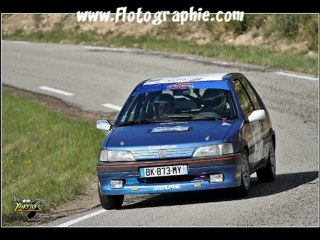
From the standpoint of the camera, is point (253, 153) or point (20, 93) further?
point (20, 93)

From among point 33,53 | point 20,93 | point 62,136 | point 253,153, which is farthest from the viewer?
point 33,53

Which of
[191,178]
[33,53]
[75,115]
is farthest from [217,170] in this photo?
[33,53]

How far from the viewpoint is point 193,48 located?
110 ft

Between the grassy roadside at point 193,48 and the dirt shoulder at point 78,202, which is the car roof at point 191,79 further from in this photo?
the grassy roadside at point 193,48

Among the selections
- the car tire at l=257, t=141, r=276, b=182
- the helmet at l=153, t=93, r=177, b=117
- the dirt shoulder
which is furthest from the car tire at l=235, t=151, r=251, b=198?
the dirt shoulder

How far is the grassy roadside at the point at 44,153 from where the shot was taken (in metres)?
15.3

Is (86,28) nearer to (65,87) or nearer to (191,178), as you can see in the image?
(65,87)

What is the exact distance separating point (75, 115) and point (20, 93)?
5297 mm

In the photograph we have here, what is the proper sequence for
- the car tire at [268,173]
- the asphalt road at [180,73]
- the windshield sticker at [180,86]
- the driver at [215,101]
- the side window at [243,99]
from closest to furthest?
the asphalt road at [180,73], the driver at [215,101], the side window at [243,99], the windshield sticker at [180,86], the car tire at [268,173]

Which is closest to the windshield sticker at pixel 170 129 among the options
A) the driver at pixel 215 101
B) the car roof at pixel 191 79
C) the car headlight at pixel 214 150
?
the car headlight at pixel 214 150

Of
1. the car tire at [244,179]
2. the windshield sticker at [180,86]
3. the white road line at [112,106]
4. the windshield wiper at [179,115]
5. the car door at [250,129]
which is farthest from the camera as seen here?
the white road line at [112,106]

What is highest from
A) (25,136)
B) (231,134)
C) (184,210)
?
(231,134)

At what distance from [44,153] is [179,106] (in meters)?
9.59

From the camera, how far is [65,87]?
93.7 feet
